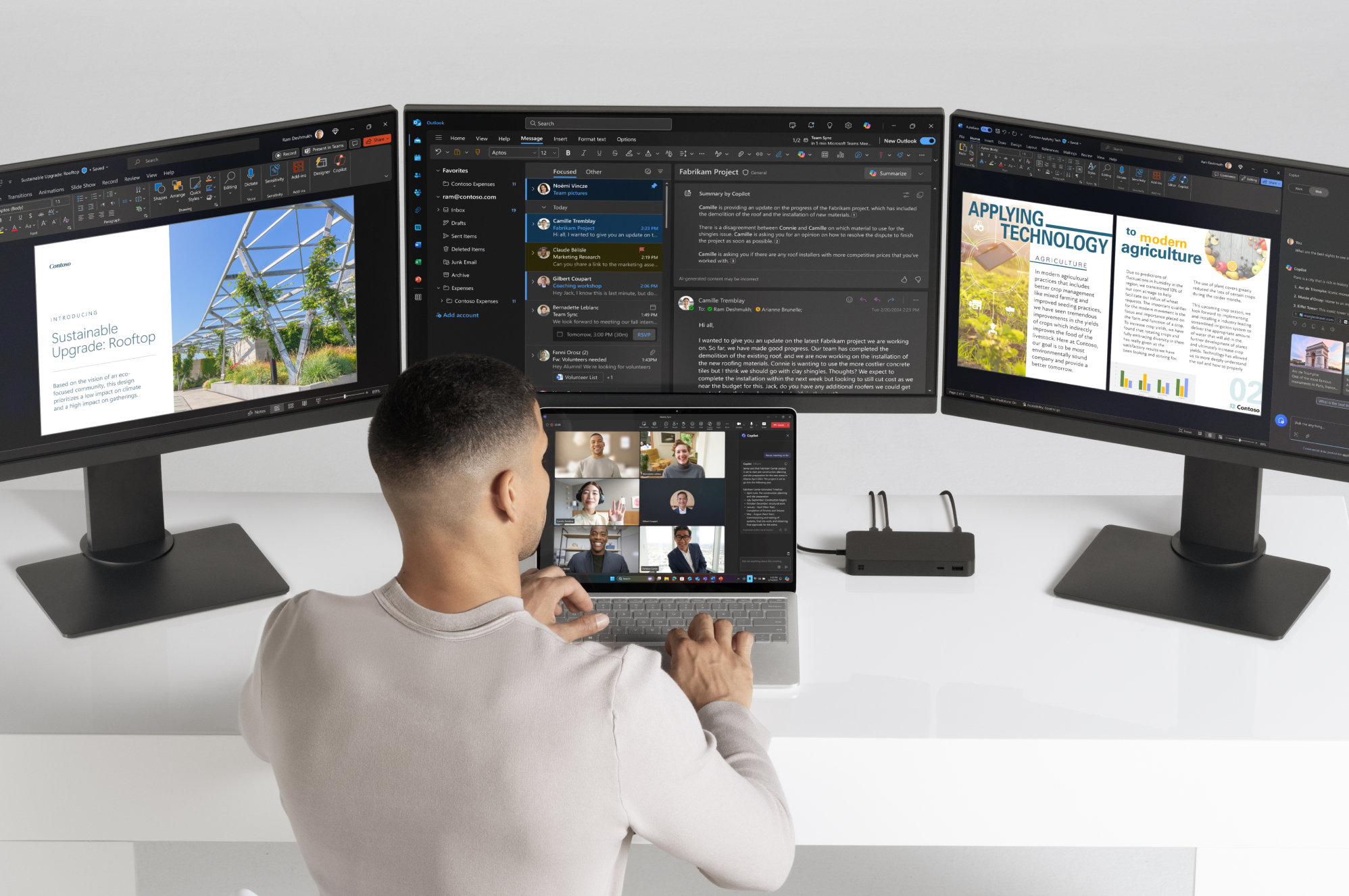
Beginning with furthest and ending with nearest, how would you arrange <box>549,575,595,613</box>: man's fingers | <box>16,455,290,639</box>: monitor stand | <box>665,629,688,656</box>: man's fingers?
<box>16,455,290,639</box>: monitor stand → <box>549,575,595,613</box>: man's fingers → <box>665,629,688,656</box>: man's fingers

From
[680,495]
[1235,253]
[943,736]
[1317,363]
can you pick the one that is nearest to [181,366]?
[680,495]

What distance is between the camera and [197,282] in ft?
7.00

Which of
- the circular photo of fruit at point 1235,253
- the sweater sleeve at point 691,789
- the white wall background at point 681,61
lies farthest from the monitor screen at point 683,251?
the white wall background at point 681,61

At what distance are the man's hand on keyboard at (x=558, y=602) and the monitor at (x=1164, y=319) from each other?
649 millimetres

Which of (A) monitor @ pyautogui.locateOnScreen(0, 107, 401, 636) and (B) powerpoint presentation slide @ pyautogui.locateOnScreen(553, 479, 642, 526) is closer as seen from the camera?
(A) monitor @ pyautogui.locateOnScreen(0, 107, 401, 636)

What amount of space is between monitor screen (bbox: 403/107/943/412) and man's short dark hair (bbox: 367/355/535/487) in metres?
0.65

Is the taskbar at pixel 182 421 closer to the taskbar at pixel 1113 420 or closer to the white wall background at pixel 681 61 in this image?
the taskbar at pixel 1113 420

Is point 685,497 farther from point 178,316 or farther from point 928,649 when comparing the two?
point 178,316

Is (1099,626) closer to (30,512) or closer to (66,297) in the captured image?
(66,297)

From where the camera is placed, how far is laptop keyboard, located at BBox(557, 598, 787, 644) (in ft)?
6.91

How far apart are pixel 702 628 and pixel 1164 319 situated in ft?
2.58

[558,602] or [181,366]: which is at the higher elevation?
[181,366]

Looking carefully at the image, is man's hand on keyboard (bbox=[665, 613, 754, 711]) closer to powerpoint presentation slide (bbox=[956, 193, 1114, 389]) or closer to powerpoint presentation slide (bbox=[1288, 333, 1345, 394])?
powerpoint presentation slide (bbox=[956, 193, 1114, 389])

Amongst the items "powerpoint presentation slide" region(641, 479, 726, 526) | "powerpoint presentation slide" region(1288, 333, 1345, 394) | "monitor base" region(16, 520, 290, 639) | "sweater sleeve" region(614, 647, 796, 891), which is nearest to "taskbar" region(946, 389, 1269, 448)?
"powerpoint presentation slide" region(1288, 333, 1345, 394)
